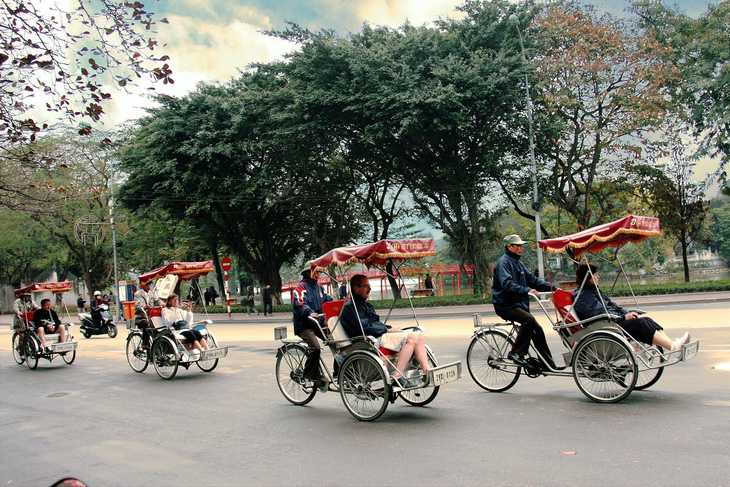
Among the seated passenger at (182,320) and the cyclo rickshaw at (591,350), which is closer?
the cyclo rickshaw at (591,350)

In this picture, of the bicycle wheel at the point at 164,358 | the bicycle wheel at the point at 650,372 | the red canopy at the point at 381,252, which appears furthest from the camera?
the bicycle wheel at the point at 164,358

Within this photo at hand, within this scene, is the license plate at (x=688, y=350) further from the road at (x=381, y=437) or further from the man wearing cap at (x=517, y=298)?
the man wearing cap at (x=517, y=298)

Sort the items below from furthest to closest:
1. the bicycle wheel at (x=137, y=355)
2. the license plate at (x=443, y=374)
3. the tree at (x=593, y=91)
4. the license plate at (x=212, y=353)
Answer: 1. the tree at (x=593, y=91)
2. the bicycle wheel at (x=137, y=355)
3. the license plate at (x=212, y=353)
4. the license plate at (x=443, y=374)

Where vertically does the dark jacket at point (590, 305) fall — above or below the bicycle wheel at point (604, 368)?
above

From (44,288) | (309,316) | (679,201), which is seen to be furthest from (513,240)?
(679,201)

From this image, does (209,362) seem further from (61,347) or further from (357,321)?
(357,321)

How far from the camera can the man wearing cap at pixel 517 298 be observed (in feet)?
24.3

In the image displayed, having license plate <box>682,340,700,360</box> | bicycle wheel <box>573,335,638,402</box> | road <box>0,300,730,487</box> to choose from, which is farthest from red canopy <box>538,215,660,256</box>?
road <box>0,300,730,487</box>

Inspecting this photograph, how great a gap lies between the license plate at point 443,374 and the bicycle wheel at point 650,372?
2.10 m

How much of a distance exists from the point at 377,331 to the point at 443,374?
1.06 m

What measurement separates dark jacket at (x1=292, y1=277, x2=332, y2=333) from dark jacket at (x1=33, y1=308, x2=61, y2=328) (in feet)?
28.9

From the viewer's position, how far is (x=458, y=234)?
3098 cm

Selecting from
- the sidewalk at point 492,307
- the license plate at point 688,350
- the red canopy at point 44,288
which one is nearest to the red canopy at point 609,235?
the license plate at point 688,350

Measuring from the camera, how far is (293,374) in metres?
8.16
